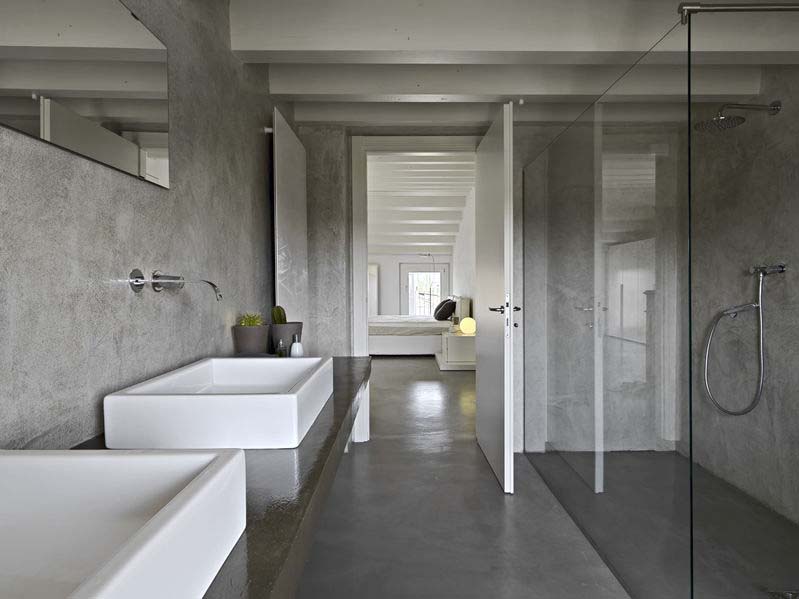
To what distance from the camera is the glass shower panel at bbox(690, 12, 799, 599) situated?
6.31ft

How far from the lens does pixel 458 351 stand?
6.58m

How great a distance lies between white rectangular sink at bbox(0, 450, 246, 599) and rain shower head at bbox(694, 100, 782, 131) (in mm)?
2167

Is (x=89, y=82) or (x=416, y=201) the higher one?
(x=416, y=201)

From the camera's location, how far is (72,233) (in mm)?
1062

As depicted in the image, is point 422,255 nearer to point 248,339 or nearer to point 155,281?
point 248,339

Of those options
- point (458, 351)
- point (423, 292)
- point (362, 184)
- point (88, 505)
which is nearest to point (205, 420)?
point (88, 505)

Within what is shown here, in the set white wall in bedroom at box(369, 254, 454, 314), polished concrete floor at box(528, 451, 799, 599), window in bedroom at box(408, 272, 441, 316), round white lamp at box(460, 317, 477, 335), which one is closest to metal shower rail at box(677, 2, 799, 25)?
polished concrete floor at box(528, 451, 799, 599)

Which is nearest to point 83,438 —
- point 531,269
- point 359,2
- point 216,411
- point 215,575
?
point 216,411

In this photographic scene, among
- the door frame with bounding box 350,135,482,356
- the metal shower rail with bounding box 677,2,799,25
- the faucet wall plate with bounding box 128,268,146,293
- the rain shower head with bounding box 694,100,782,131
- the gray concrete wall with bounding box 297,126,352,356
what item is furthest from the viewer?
the door frame with bounding box 350,135,482,356

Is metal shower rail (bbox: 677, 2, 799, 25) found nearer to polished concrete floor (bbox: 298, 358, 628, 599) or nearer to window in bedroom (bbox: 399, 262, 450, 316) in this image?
polished concrete floor (bbox: 298, 358, 628, 599)

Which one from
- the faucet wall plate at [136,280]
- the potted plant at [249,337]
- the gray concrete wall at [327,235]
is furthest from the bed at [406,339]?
the faucet wall plate at [136,280]

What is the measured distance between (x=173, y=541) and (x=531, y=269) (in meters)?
3.16

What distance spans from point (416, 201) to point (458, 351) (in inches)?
117

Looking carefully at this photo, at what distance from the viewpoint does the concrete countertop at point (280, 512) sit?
2.02 feet
